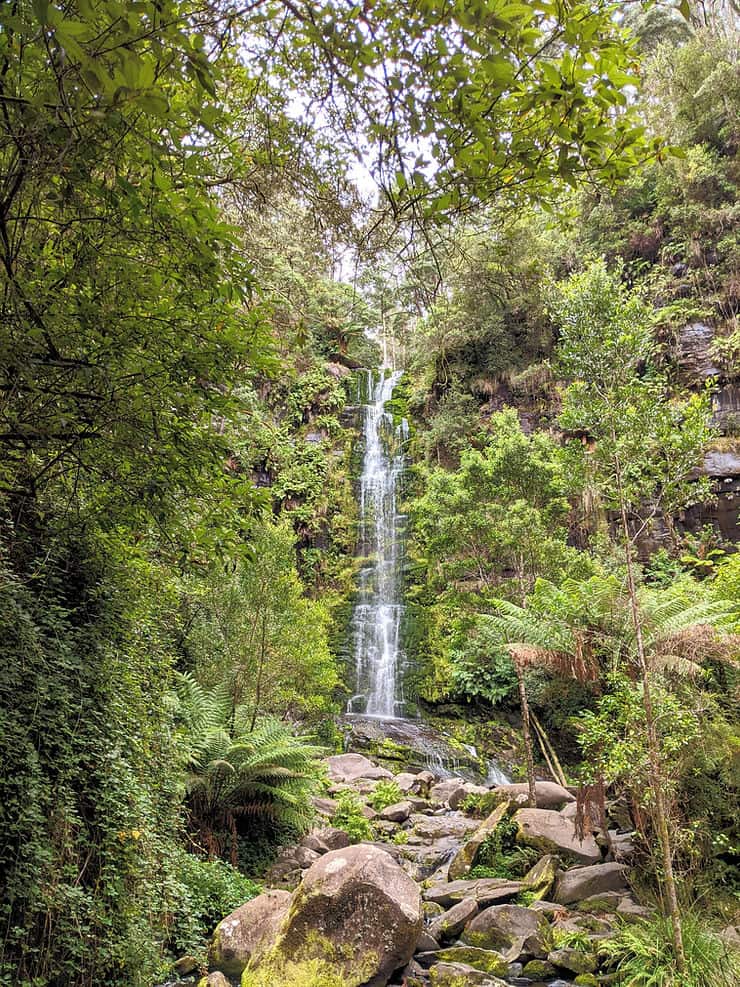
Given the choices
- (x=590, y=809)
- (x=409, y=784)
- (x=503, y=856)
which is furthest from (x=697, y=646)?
(x=409, y=784)

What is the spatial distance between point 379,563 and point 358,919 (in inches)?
589

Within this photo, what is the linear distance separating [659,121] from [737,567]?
53.4 ft

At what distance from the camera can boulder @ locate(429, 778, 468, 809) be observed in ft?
34.6

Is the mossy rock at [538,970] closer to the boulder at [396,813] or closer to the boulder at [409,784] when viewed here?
the boulder at [396,813]

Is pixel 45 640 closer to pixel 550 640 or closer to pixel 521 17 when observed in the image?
pixel 521 17

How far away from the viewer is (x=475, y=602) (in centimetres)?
1170

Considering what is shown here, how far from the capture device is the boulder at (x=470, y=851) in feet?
23.2

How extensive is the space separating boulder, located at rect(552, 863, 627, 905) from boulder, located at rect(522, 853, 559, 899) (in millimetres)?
101

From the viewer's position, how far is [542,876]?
6117 millimetres

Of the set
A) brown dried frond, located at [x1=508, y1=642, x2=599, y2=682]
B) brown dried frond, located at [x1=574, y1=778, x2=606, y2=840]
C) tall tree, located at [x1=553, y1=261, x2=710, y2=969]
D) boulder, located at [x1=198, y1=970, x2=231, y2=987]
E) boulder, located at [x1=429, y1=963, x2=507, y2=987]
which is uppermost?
tall tree, located at [x1=553, y1=261, x2=710, y2=969]

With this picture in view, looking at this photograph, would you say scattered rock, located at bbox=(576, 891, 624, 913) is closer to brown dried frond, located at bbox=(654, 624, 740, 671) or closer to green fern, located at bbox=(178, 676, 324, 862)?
brown dried frond, located at bbox=(654, 624, 740, 671)

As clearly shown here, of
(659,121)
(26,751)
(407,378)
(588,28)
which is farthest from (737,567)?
(407,378)

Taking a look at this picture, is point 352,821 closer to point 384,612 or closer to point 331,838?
point 331,838

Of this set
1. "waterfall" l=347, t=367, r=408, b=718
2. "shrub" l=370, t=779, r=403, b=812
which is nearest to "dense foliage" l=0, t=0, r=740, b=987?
"shrub" l=370, t=779, r=403, b=812
